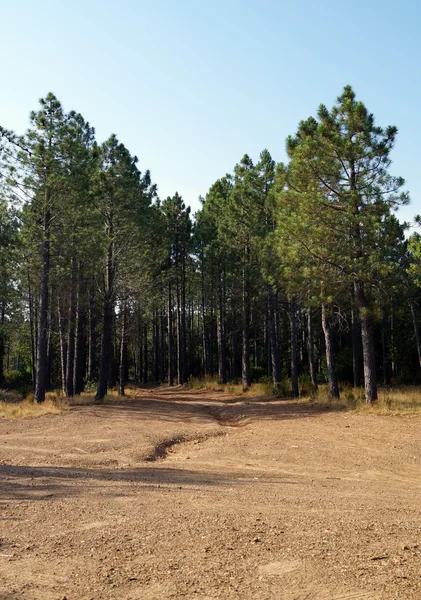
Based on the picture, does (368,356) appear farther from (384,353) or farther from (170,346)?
(170,346)

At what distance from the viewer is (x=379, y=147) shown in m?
18.6

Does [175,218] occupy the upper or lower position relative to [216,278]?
upper

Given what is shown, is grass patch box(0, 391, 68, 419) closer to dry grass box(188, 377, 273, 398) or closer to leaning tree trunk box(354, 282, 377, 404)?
dry grass box(188, 377, 273, 398)

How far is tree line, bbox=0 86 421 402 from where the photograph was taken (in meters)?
18.9

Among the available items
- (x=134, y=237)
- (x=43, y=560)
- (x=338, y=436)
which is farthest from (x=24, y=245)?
(x=43, y=560)

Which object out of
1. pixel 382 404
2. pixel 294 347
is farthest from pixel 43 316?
pixel 382 404

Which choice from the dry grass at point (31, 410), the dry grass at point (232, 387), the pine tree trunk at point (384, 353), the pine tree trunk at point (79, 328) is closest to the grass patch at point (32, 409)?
the dry grass at point (31, 410)

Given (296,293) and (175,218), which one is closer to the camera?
(296,293)

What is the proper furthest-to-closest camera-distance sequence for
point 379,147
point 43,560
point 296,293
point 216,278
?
point 216,278 < point 296,293 < point 379,147 < point 43,560

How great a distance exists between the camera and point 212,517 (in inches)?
227

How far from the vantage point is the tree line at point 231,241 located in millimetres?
18875

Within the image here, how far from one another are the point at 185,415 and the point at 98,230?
9.57 m

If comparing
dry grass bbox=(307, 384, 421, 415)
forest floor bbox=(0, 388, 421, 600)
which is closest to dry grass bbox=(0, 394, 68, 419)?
forest floor bbox=(0, 388, 421, 600)

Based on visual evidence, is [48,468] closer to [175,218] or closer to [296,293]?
[296,293]
